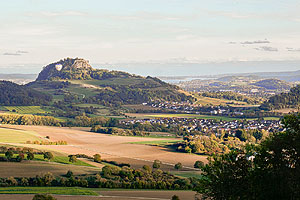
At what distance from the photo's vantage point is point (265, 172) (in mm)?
24375

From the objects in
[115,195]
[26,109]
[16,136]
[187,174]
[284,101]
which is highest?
[284,101]

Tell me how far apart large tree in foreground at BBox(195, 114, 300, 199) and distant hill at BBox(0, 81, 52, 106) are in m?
153

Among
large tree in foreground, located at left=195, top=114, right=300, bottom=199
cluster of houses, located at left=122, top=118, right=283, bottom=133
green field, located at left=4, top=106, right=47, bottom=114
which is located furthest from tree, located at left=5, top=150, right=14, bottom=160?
green field, located at left=4, top=106, right=47, bottom=114

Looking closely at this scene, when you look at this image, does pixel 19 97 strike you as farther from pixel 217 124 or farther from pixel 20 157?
pixel 20 157

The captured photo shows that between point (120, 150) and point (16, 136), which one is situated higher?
point (16, 136)

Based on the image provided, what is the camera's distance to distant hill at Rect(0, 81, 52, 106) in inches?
6727

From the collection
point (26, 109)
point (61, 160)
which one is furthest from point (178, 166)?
point (26, 109)

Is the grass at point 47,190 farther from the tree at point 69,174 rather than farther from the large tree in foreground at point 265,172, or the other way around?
the large tree in foreground at point 265,172

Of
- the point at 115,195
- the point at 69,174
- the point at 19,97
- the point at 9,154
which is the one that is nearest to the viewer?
the point at 115,195

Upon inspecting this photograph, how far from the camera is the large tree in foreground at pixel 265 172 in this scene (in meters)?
22.7

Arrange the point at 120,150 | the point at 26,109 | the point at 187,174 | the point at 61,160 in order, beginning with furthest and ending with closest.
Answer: the point at 26,109 < the point at 120,150 < the point at 61,160 < the point at 187,174

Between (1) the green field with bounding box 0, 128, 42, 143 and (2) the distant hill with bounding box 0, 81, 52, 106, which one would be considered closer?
(1) the green field with bounding box 0, 128, 42, 143

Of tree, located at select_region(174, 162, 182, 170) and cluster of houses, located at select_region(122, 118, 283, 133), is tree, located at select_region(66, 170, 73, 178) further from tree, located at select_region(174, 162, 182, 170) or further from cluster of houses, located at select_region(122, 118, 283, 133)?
cluster of houses, located at select_region(122, 118, 283, 133)

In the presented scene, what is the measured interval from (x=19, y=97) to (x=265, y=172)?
6394 inches
